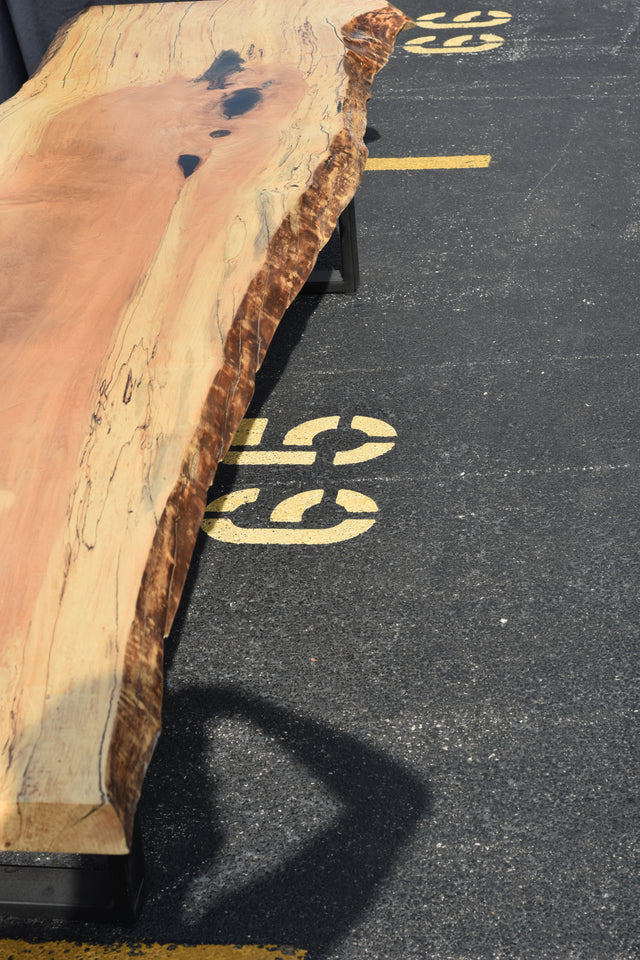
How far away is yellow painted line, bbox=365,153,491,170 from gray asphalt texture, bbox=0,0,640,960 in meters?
0.93

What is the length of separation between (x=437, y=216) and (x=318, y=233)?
85.1 inches

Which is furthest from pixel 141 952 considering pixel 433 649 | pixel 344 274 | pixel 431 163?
pixel 431 163

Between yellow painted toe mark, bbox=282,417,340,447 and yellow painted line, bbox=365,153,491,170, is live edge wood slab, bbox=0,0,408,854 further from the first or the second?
yellow painted line, bbox=365,153,491,170

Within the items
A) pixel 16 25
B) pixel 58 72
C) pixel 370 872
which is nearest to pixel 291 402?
pixel 58 72

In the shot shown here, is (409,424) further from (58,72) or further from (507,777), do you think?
(58,72)

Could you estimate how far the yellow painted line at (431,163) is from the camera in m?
5.65

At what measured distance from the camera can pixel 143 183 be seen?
126 inches

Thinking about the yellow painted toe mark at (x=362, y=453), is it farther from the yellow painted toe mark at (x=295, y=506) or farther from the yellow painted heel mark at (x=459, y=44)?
the yellow painted heel mark at (x=459, y=44)

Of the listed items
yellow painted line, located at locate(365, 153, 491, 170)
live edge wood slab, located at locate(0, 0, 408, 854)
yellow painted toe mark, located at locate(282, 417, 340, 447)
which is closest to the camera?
live edge wood slab, located at locate(0, 0, 408, 854)

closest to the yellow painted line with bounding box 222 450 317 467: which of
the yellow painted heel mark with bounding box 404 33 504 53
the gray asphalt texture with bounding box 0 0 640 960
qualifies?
the gray asphalt texture with bounding box 0 0 640 960

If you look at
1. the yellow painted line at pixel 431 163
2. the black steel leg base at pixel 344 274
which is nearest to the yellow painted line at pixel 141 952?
the black steel leg base at pixel 344 274

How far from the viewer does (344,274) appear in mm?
4512

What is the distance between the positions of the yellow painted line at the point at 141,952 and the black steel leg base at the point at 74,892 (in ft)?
0.20

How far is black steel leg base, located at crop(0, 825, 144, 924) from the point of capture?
1994mm
